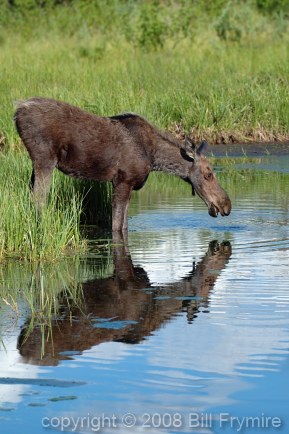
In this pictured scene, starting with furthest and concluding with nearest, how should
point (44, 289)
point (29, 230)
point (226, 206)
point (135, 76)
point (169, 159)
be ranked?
point (135, 76) < point (169, 159) < point (226, 206) < point (29, 230) < point (44, 289)

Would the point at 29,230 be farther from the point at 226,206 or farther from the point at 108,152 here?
the point at 226,206

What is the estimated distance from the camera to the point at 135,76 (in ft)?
71.8

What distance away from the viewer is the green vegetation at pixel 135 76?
470 inches

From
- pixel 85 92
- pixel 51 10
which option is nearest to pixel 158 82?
pixel 85 92

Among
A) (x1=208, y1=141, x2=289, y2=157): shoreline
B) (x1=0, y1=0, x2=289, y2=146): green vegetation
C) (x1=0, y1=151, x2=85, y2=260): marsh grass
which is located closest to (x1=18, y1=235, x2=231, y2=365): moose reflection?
(x1=0, y1=151, x2=85, y2=260): marsh grass

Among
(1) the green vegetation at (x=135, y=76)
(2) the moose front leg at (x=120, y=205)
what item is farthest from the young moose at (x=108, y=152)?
(1) the green vegetation at (x=135, y=76)

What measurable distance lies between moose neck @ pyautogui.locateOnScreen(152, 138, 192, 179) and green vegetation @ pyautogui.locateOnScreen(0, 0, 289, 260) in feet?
3.17

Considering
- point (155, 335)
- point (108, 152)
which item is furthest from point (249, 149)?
point (155, 335)

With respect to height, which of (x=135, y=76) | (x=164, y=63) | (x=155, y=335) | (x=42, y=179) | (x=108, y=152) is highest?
(x=164, y=63)

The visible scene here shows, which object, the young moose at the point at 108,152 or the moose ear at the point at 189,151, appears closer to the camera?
the young moose at the point at 108,152

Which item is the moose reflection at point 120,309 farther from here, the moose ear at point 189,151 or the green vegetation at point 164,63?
the green vegetation at point 164,63

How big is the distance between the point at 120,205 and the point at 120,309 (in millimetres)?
4232

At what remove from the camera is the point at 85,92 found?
64.8 ft

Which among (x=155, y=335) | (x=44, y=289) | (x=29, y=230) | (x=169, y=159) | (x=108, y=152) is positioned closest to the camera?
(x=155, y=335)
